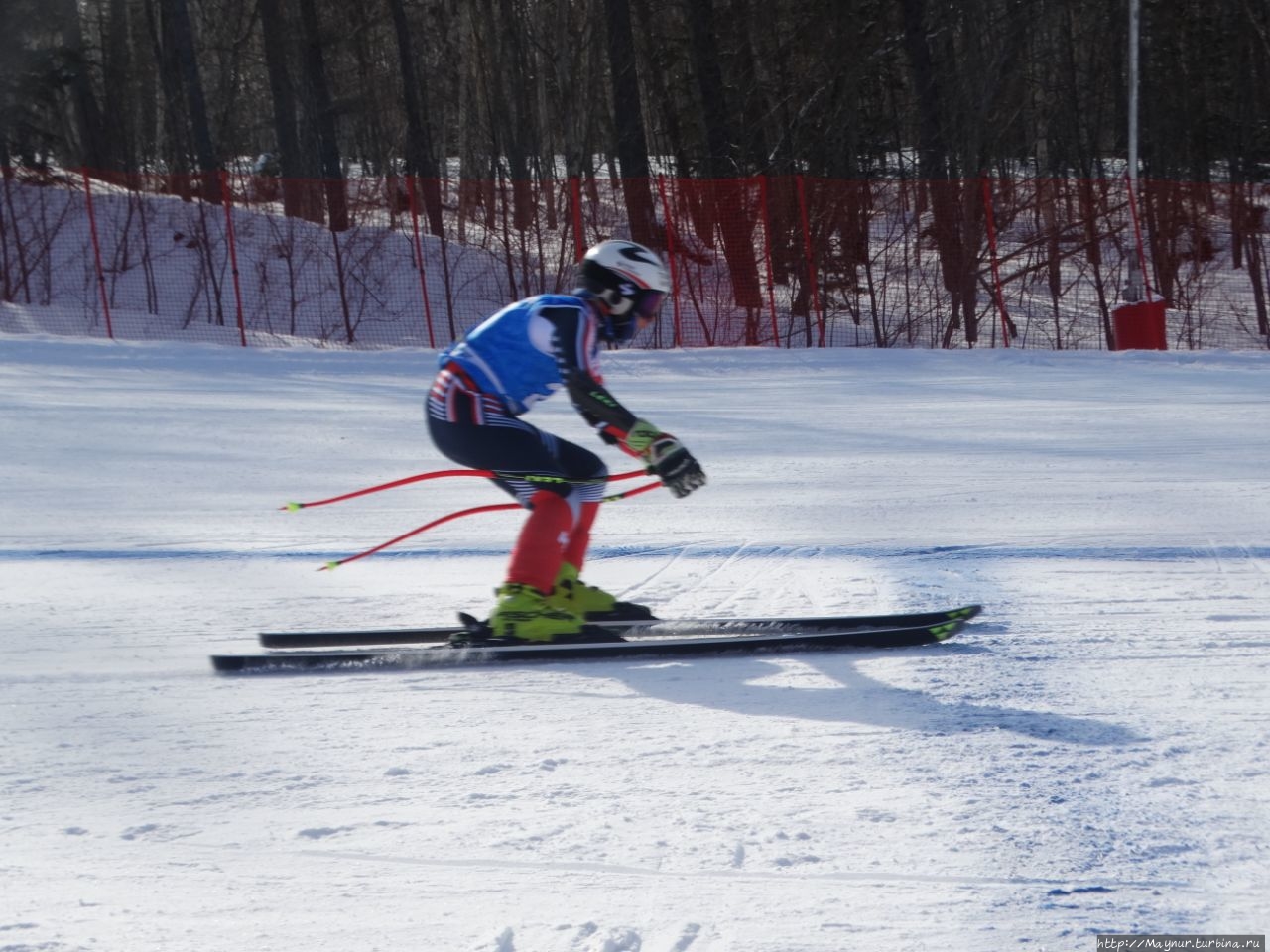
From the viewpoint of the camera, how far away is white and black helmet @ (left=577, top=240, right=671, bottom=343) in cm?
459

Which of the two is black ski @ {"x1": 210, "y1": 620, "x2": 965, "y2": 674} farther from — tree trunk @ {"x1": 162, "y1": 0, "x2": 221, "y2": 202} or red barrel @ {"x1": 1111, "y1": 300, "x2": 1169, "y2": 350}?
tree trunk @ {"x1": 162, "y1": 0, "x2": 221, "y2": 202}

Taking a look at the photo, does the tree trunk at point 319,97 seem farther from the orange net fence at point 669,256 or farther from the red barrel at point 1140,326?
the red barrel at point 1140,326

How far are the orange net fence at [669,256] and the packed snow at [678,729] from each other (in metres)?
8.41

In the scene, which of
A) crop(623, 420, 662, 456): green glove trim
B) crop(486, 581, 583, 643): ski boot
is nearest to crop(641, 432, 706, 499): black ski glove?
crop(623, 420, 662, 456): green glove trim

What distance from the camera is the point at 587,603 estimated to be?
4941 mm

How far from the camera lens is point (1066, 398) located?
444 inches

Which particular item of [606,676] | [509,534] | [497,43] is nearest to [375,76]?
[497,43]

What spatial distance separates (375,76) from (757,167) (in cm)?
1980

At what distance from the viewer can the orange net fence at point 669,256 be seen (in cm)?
1680

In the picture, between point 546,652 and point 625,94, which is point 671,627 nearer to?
point 546,652

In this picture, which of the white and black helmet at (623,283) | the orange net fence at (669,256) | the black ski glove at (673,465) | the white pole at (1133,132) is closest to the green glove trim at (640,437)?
the black ski glove at (673,465)

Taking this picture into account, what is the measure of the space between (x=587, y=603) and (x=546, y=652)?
337mm

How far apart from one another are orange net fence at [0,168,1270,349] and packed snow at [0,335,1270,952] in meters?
8.41

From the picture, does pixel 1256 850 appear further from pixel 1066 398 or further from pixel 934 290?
pixel 934 290
